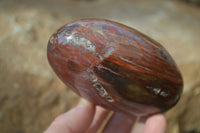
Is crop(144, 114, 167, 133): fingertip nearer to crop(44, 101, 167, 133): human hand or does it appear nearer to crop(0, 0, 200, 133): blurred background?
crop(44, 101, 167, 133): human hand

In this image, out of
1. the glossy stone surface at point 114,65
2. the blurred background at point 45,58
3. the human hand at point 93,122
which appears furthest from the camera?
the blurred background at point 45,58

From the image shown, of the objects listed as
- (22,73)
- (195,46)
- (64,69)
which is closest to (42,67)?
(22,73)

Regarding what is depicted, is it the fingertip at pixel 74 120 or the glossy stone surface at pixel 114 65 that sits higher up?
the glossy stone surface at pixel 114 65

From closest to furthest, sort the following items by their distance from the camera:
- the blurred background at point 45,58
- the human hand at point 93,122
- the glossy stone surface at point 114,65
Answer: the glossy stone surface at point 114,65 → the human hand at point 93,122 → the blurred background at point 45,58

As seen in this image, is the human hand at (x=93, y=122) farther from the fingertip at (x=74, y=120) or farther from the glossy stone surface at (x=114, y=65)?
the glossy stone surface at (x=114, y=65)

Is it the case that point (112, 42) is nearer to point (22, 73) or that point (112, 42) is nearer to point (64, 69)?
point (64, 69)

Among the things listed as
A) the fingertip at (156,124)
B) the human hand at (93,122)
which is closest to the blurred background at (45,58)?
the human hand at (93,122)

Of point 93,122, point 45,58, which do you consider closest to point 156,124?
point 93,122
